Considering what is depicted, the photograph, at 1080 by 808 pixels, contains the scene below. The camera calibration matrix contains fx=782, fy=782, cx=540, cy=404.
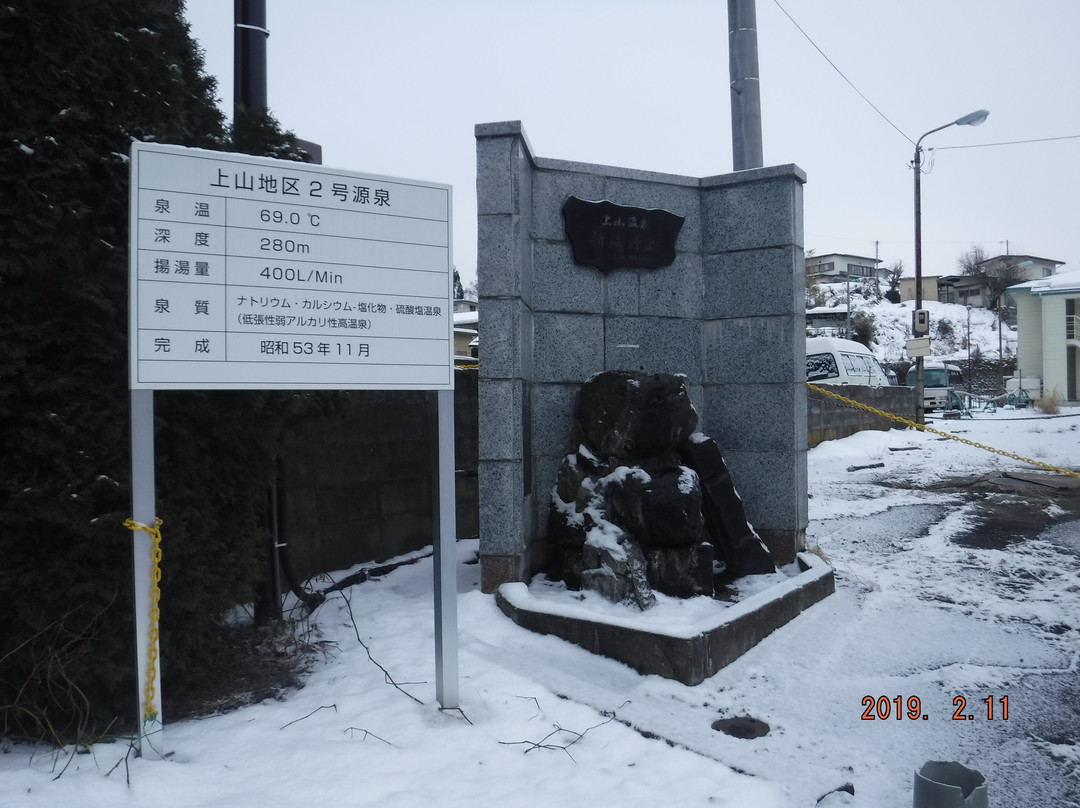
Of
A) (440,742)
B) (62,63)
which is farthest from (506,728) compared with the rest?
(62,63)

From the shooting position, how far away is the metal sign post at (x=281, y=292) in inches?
119

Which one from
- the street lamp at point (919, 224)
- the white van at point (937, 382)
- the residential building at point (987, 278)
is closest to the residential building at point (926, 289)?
the residential building at point (987, 278)

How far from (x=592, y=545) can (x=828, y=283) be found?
80489 millimetres

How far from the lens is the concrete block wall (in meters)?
5.96

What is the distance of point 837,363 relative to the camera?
19.1m

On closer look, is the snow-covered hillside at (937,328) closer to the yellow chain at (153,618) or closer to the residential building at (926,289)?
the residential building at (926,289)

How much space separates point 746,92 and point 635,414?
3.63 metres

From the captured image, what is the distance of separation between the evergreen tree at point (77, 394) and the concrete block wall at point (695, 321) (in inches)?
94.8

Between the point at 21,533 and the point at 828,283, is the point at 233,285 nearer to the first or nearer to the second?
the point at 21,533

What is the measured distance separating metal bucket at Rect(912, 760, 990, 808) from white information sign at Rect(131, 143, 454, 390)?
2467mm

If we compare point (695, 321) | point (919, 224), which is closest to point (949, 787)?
point (695, 321)

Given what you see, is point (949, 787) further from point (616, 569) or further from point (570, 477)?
point (570, 477)

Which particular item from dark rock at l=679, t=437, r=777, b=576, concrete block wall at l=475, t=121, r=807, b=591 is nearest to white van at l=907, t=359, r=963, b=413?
concrete block wall at l=475, t=121, r=807, b=591

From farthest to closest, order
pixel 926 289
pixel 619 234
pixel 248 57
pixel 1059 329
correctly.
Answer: pixel 926 289
pixel 1059 329
pixel 619 234
pixel 248 57
